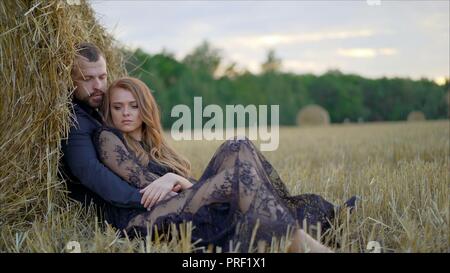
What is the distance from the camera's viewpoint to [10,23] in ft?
9.46

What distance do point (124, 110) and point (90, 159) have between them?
0.36m

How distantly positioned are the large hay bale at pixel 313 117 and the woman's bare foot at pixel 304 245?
61.4 feet

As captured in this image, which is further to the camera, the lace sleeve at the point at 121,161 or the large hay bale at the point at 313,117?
the large hay bale at the point at 313,117

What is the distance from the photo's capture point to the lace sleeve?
3000 mm

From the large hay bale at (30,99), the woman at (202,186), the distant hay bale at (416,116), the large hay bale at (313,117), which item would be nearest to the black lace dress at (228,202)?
the woman at (202,186)

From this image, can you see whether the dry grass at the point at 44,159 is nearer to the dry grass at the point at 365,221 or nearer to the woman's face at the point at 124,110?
the dry grass at the point at 365,221

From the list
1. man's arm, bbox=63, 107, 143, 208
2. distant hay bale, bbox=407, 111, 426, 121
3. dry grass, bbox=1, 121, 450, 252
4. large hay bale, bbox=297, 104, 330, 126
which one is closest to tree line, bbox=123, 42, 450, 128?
distant hay bale, bbox=407, 111, 426, 121

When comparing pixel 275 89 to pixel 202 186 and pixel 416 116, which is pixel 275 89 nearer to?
pixel 416 116

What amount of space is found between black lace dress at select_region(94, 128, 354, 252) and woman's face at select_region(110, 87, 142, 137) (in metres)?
0.10

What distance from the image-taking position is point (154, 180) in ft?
9.96

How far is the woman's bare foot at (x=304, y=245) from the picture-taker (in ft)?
7.80

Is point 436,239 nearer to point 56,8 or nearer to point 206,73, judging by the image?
point 56,8

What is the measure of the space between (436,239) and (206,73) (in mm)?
27392

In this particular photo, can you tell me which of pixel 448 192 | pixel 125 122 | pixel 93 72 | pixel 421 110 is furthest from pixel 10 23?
pixel 421 110
